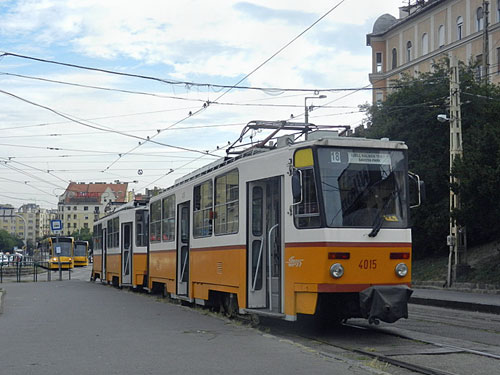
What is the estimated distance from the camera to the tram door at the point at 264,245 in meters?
13.1

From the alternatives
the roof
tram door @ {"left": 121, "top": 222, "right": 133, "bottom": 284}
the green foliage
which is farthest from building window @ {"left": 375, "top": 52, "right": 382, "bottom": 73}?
the roof

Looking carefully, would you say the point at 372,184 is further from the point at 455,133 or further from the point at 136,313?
the point at 455,133

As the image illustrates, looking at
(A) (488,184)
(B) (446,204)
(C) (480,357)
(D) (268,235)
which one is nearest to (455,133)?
(A) (488,184)

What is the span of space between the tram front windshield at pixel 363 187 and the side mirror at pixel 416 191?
0.26m

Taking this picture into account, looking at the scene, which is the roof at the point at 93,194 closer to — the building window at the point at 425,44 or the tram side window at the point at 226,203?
the building window at the point at 425,44

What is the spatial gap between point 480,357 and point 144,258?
53.0 ft

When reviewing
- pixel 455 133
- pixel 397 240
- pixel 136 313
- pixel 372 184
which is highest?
pixel 455 133

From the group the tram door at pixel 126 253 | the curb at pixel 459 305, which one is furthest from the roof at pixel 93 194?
the curb at pixel 459 305

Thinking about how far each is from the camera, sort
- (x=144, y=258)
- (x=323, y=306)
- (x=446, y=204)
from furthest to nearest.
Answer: (x=446, y=204) < (x=144, y=258) < (x=323, y=306)

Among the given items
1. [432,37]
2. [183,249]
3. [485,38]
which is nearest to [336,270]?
[183,249]

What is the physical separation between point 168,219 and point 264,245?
24.8ft

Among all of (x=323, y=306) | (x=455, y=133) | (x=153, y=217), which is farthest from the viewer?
(x=455, y=133)

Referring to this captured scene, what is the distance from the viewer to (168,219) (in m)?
20.8

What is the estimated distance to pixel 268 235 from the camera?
1348 centimetres
